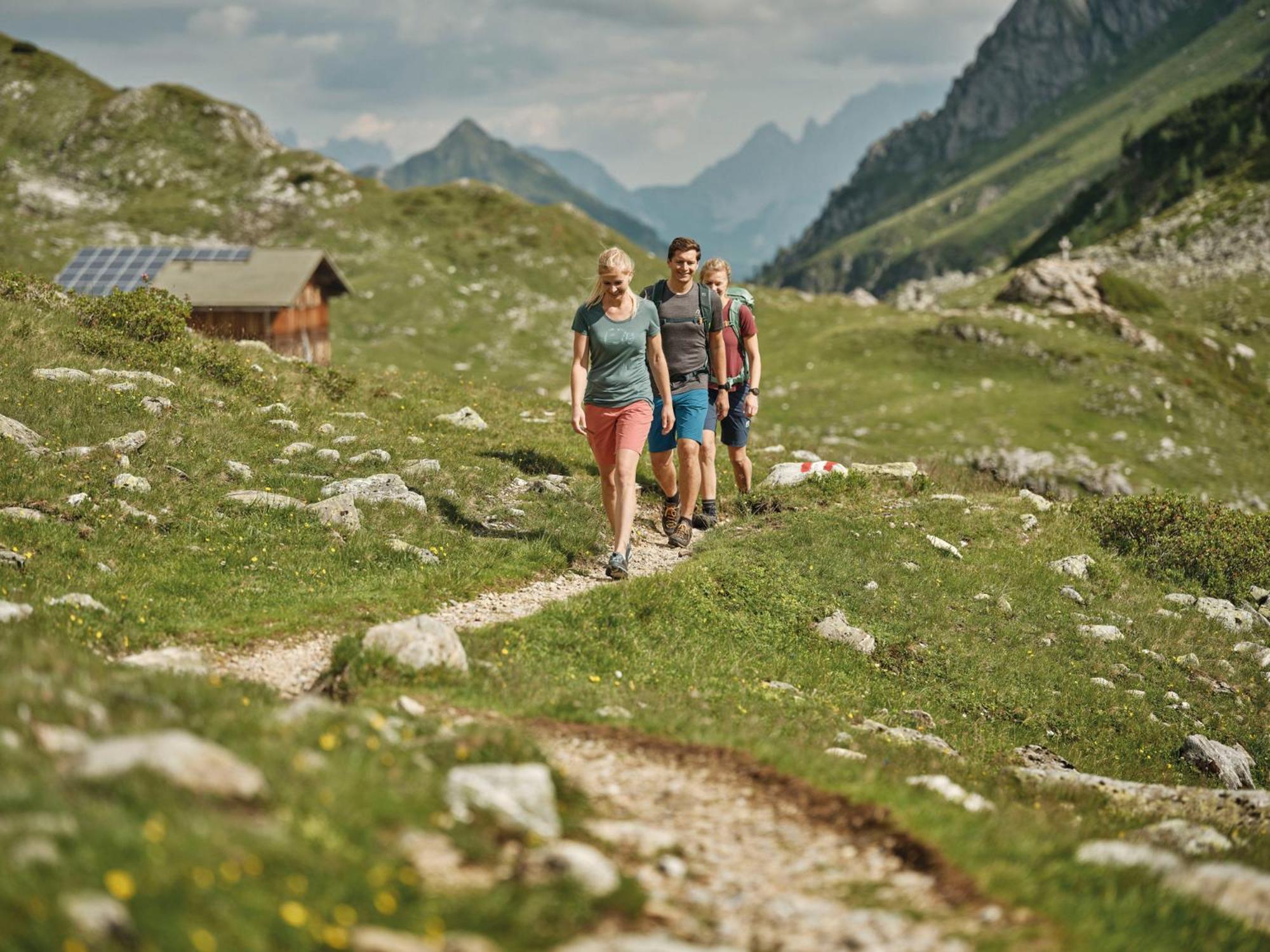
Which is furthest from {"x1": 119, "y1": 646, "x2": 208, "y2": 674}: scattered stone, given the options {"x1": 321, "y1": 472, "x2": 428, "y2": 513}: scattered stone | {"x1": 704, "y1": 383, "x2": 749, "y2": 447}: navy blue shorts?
{"x1": 704, "y1": 383, "x2": 749, "y2": 447}: navy blue shorts

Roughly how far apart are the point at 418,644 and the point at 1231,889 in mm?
6430

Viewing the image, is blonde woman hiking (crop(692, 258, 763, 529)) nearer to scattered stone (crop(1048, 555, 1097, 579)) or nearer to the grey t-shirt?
the grey t-shirt

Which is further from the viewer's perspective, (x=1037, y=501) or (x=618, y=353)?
(x=1037, y=501)

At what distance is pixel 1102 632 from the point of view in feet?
44.6

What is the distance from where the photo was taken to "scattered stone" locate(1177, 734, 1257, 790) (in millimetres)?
10750

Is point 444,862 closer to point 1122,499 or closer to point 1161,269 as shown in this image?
point 1122,499

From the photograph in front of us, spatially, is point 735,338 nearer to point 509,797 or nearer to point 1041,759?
point 1041,759

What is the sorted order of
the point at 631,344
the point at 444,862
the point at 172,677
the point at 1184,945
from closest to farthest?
the point at 444,862 → the point at 1184,945 → the point at 172,677 → the point at 631,344

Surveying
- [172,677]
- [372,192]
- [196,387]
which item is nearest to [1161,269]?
[372,192]

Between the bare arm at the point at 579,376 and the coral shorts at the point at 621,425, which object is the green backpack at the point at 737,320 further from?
the bare arm at the point at 579,376

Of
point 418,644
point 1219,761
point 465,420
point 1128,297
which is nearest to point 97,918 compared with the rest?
point 418,644

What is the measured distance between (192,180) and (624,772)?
3637 inches

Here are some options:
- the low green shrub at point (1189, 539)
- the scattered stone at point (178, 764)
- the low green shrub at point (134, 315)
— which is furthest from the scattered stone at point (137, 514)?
the low green shrub at point (1189, 539)

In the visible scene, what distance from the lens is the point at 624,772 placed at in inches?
261
